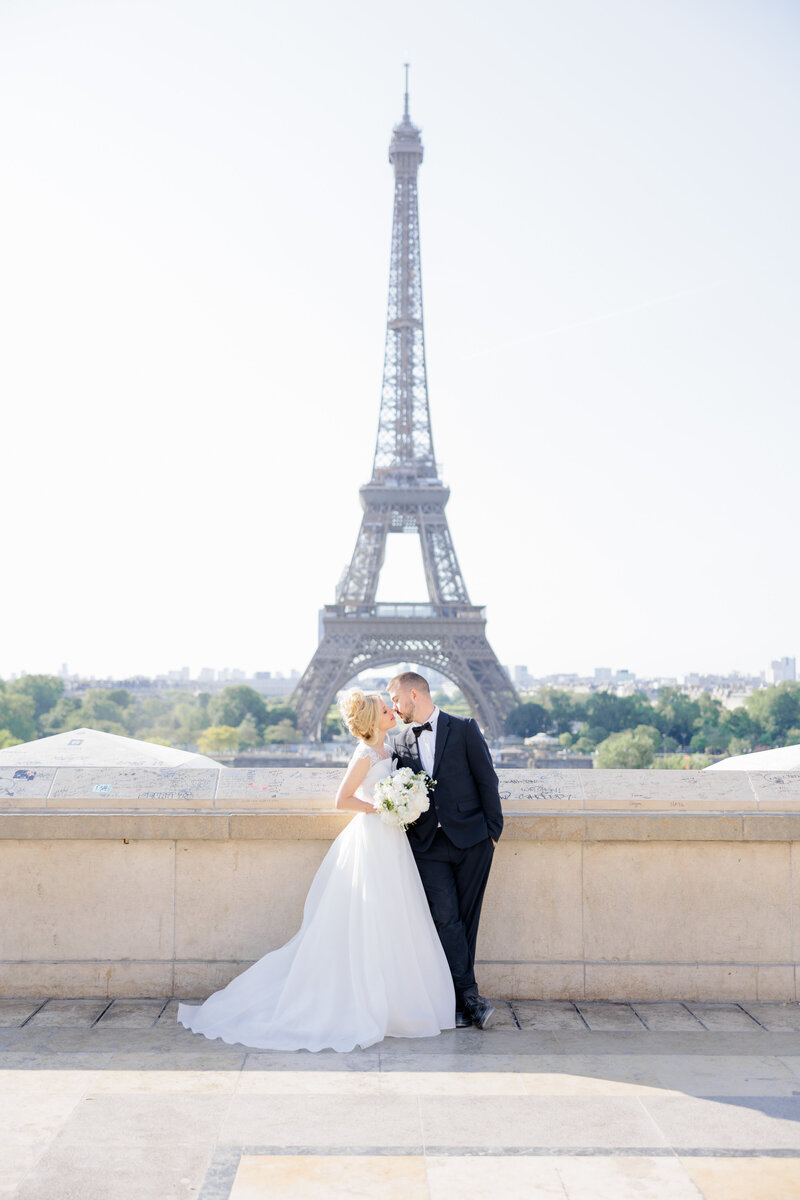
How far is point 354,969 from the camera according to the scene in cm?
532

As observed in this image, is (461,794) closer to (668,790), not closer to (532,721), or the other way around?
(668,790)

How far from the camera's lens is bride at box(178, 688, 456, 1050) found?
205 inches

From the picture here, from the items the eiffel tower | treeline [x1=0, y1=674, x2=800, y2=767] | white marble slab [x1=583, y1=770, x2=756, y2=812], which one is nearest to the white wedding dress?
white marble slab [x1=583, y1=770, x2=756, y2=812]

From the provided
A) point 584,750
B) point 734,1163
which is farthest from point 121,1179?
point 584,750

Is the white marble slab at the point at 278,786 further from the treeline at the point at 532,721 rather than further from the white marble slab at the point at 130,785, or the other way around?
the treeline at the point at 532,721

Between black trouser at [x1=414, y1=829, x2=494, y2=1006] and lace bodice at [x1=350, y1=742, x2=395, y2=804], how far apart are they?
0.42 meters

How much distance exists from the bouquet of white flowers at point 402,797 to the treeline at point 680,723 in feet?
192

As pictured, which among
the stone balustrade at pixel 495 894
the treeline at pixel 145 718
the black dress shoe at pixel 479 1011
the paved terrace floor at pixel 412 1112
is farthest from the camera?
the treeline at pixel 145 718

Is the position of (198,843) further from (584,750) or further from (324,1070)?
(584,750)

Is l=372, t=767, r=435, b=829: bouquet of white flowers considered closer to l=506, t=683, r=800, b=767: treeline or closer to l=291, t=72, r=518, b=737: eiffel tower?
l=291, t=72, r=518, b=737: eiffel tower

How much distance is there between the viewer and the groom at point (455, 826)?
5582 mm

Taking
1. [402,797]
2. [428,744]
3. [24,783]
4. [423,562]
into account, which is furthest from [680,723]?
[402,797]

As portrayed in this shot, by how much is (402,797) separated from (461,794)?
40cm

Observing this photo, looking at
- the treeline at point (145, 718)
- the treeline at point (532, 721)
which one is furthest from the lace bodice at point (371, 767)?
the treeline at point (145, 718)
